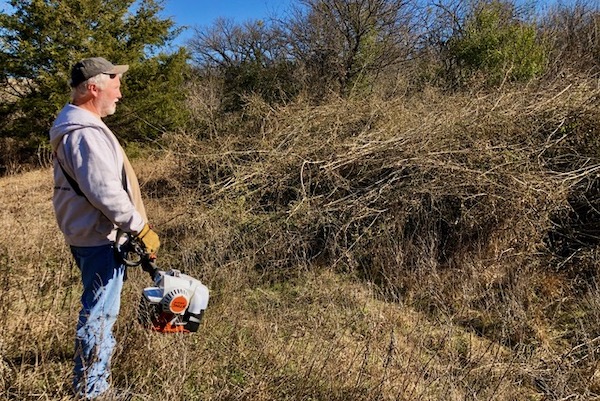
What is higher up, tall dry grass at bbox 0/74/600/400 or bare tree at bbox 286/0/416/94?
bare tree at bbox 286/0/416/94

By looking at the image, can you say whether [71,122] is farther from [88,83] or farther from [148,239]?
[148,239]

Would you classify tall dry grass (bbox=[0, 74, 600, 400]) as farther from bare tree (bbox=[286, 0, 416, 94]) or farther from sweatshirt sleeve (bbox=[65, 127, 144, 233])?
bare tree (bbox=[286, 0, 416, 94])

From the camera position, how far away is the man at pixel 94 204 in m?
2.12

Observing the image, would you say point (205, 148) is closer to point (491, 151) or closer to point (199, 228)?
point (199, 228)

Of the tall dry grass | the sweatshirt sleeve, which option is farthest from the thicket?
the sweatshirt sleeve

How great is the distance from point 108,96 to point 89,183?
487 millimetres

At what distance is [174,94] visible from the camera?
11.7 meters

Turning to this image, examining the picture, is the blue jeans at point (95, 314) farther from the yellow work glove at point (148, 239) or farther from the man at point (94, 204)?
the yellow work glove at point (148, 239)

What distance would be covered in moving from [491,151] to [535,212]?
32.8 inches

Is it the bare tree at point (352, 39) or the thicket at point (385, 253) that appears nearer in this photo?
the thicket at point (385, 253)

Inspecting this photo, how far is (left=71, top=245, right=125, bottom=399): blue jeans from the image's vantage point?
2291 millimetres

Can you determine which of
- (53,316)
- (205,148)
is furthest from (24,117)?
(53,316)

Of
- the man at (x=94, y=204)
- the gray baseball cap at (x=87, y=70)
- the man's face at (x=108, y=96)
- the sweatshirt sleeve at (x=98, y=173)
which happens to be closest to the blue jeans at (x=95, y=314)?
the man at (x=94, y=204)

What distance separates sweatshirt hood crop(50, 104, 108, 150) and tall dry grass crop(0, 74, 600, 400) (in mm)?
1013
